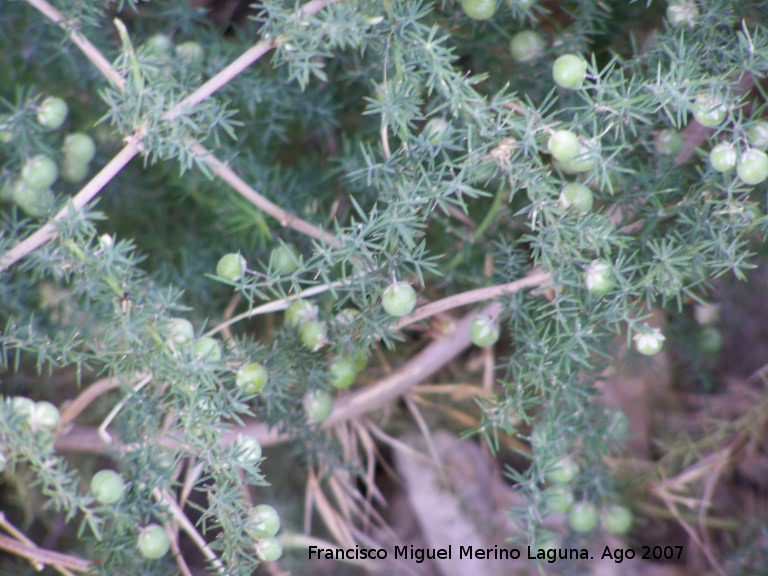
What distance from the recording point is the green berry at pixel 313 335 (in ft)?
3.99

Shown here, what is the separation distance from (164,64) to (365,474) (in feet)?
3.83

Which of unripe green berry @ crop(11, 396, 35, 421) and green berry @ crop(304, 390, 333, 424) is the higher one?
unripe green berry @ crop(11, 396, 35, 421)

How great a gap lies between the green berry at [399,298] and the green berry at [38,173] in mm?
729

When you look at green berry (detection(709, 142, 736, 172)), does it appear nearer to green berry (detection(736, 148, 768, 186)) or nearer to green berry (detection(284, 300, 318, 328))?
green berry (detection(736, 148, 768, 186))

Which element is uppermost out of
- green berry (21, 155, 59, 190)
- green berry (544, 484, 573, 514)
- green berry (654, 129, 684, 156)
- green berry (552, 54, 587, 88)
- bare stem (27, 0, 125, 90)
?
bare stem (27, 0, 125, 90)

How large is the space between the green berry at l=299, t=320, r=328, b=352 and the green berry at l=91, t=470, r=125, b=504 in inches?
15.3

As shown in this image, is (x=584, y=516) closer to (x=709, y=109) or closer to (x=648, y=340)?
(x=648, y=340)

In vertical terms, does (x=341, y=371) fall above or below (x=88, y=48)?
below

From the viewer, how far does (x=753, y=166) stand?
102 cm

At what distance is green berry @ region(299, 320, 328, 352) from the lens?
1.22m

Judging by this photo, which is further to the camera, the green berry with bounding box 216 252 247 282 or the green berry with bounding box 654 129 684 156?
the green berry with bounding box 654 129 684 156

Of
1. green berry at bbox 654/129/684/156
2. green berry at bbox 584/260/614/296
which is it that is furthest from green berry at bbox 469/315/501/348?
green berry at bbox 654/129/684/156

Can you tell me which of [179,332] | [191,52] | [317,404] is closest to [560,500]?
[317,404]

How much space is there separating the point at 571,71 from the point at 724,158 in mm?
279
